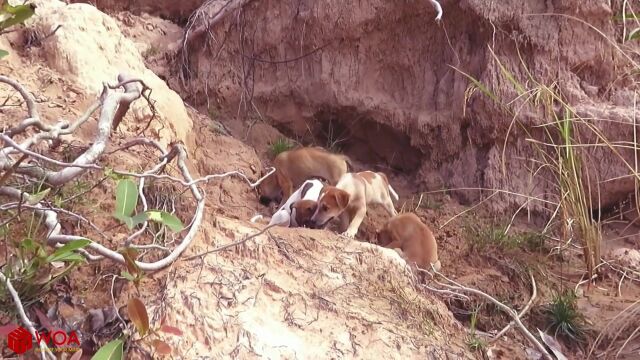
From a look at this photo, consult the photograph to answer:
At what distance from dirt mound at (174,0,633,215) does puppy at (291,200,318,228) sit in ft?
6.68

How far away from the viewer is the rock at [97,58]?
5777mm

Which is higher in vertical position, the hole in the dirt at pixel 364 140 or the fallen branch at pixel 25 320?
the fallen branch at pixel 25 320

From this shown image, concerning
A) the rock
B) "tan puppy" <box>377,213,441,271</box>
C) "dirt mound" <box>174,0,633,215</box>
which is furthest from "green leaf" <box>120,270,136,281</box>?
"dirt mound" <box>174,0,633,215</box>

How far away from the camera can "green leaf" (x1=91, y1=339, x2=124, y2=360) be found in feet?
10.4

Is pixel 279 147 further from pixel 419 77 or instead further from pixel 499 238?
pixel 499 238

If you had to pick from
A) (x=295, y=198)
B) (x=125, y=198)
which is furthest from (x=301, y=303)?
(x=295, y=198)

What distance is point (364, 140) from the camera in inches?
337

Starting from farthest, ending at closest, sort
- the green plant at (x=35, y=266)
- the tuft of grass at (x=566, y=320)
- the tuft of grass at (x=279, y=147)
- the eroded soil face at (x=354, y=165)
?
the tuft of grass at (x=279, y=147) → the tuft of grass at (x=566, y=320) → the eroded soil face at (x=354, y=165) → the green plant at (x=35, y=266)

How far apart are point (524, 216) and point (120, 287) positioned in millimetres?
4702

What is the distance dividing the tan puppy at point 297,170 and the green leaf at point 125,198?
12.5ft

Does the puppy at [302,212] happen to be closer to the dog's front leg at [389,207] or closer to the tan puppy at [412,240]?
the tan puppy at [412,240]

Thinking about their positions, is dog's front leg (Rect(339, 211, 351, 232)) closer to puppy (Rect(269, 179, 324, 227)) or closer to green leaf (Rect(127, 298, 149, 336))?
puppy (Rect(269, 179, 324, 227))

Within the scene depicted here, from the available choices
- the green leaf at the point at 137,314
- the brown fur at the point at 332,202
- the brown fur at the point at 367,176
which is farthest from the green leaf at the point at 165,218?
the brown fur at the point at 367,176

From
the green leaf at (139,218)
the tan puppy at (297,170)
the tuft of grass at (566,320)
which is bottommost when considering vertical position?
the tuft of grass at (566,320)
